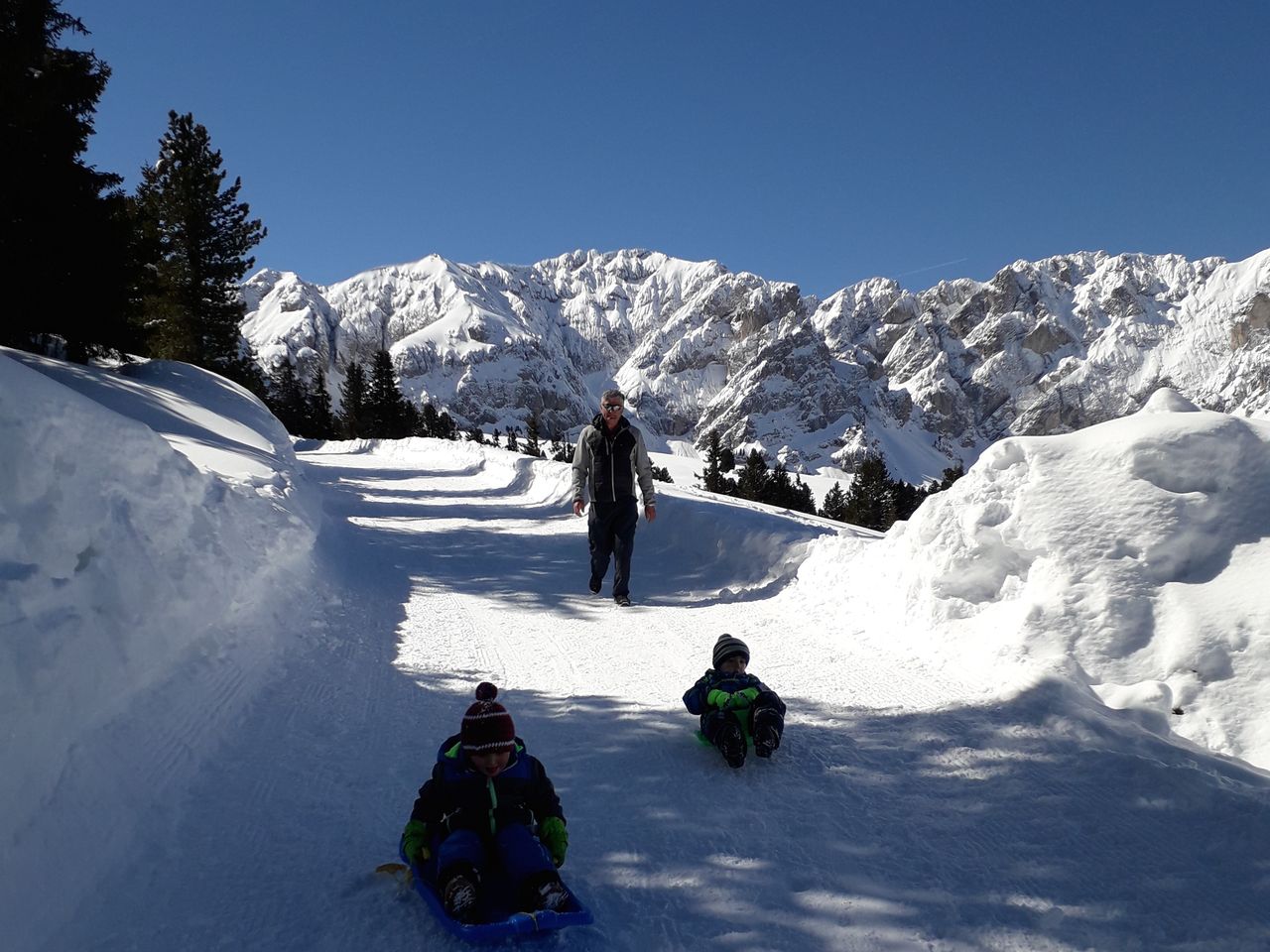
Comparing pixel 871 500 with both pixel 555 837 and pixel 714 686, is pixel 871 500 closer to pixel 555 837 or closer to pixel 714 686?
pixel 714 686

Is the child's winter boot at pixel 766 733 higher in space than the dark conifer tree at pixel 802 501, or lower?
lower

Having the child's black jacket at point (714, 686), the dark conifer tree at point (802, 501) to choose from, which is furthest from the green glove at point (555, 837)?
the dark conifer tree at point (802, 501)

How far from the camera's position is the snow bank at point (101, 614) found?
9.07 feet

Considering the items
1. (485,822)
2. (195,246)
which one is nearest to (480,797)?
(485,822)

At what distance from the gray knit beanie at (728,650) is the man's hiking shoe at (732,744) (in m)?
0.64

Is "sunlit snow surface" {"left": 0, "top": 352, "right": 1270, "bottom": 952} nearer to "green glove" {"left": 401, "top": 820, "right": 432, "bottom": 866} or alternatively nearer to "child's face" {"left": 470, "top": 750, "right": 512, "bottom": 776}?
"green glove" {"left": 401, "top": 820, "right": 432, "bottom": 866}

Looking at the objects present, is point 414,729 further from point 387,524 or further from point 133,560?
point 387,524

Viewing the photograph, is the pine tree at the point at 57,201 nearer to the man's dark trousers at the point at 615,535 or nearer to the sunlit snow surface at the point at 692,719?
the sunlit snow surface at the point at 692,719

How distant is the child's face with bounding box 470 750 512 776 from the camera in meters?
2.88

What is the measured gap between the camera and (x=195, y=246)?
2734 cm

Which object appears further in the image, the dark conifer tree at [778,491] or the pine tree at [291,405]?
the pine tree at [291,405]

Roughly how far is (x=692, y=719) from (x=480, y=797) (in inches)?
72.8

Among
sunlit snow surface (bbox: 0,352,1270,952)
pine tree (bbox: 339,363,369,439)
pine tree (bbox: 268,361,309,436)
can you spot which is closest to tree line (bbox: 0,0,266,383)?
sunlit snow surface (bbox: 0,352,1270,952)

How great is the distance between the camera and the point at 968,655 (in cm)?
502
